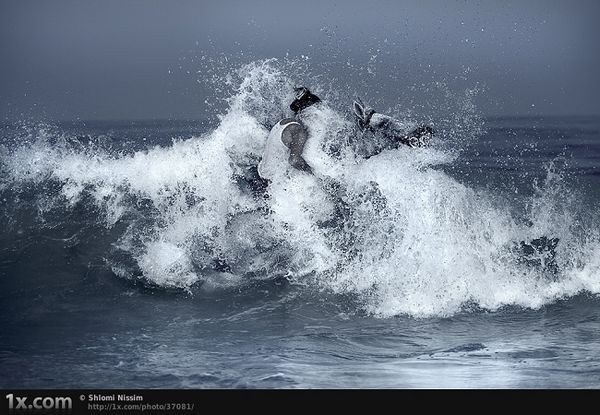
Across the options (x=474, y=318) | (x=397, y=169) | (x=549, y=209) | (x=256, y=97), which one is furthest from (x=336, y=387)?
(x=549, y=209)

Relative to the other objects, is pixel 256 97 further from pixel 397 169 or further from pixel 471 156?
pixel 471 156

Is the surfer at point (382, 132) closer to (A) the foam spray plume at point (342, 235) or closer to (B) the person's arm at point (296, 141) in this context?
(A) the foam spray plume at point (342, 235)

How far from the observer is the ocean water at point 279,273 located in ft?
19.0

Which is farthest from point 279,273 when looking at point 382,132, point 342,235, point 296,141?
point 382,132

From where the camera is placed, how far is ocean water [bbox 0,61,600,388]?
580cm

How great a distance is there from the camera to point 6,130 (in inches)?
942

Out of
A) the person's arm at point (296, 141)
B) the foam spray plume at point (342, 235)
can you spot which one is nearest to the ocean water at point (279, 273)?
the foam spray plume at point (342, 235)
